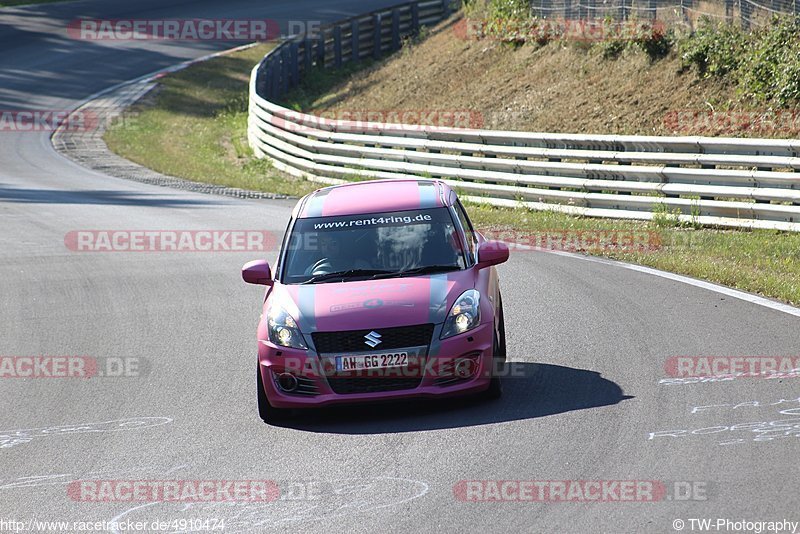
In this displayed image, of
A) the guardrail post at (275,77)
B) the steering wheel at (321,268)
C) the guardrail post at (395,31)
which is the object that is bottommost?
the guardrail post at (275,77)

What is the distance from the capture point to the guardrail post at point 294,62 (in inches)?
1499

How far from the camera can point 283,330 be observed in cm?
856

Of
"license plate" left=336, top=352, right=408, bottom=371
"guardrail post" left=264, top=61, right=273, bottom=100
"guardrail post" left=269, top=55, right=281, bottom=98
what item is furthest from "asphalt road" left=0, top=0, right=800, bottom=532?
"guardrail post" left=269, top=55, right=281, bottom=98

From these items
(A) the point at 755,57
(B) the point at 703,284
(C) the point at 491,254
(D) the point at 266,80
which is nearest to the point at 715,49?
(A) the point at 755,57

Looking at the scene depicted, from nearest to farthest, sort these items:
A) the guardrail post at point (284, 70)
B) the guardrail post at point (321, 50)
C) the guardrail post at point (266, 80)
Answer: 1. the guardrail post at point (266, 80)
2. the guardrail post at point (284, 70)
3. the guardrail post at point (321, 50)

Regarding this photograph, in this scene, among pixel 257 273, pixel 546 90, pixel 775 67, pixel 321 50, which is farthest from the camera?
pixel 321 50

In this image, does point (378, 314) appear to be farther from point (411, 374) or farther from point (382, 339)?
point (411, 374)

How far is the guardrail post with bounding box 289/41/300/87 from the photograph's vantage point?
38.1 metres

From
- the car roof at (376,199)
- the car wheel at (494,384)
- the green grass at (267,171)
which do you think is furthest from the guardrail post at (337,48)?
the car wheel at (494,384)

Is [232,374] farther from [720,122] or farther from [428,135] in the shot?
[720,122]

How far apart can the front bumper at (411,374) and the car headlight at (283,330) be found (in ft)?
0.19

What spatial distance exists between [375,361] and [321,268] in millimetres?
1216

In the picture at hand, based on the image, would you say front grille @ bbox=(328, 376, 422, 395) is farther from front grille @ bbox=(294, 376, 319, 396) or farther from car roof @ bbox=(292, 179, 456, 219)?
car roof @ bbox=(292, 179, 456, 219)

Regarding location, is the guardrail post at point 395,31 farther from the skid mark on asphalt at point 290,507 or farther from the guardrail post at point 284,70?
the skid mark on asphalt at point 290,507
